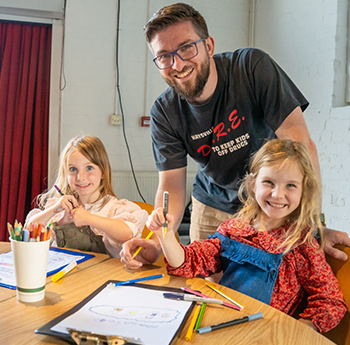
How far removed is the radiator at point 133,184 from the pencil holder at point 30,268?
125 inches

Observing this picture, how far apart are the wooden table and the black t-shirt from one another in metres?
0.68

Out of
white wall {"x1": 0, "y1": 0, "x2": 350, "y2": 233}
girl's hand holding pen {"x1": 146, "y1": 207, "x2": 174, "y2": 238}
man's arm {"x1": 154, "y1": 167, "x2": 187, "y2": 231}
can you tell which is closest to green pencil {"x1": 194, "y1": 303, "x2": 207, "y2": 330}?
girl's hand holding pen {"x1": 146, "y1": 207, "x2": 174, "y2": 238}

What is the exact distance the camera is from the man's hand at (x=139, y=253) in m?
1.13

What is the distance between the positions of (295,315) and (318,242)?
0.25 m

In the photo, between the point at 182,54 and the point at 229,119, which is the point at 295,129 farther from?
the point at 182,54

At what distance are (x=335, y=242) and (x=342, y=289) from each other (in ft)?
0.47

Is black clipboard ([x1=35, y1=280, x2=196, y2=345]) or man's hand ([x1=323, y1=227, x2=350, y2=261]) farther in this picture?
man's hand ([x1=323, y1=227, x2=350, y2=261])

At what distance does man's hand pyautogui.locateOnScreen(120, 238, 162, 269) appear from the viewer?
44.6 inches

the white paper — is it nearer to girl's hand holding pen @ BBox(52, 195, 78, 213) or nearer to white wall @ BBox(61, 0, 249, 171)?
girl's hand holding pen @ BBox(52, 195, 78, 213)

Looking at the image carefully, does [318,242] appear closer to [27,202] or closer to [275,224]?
[275,224]

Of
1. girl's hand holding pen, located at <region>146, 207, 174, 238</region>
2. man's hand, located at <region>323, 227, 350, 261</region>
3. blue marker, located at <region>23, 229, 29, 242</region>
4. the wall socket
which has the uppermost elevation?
the wall socket

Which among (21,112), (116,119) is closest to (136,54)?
(116,119)

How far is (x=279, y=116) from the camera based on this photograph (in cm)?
141

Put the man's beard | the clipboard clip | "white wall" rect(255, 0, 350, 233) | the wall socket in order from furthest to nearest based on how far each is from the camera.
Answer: the wall socket
"white wall" rect(255, 0, 350, 233)
the man's beard
the clipboard clip
